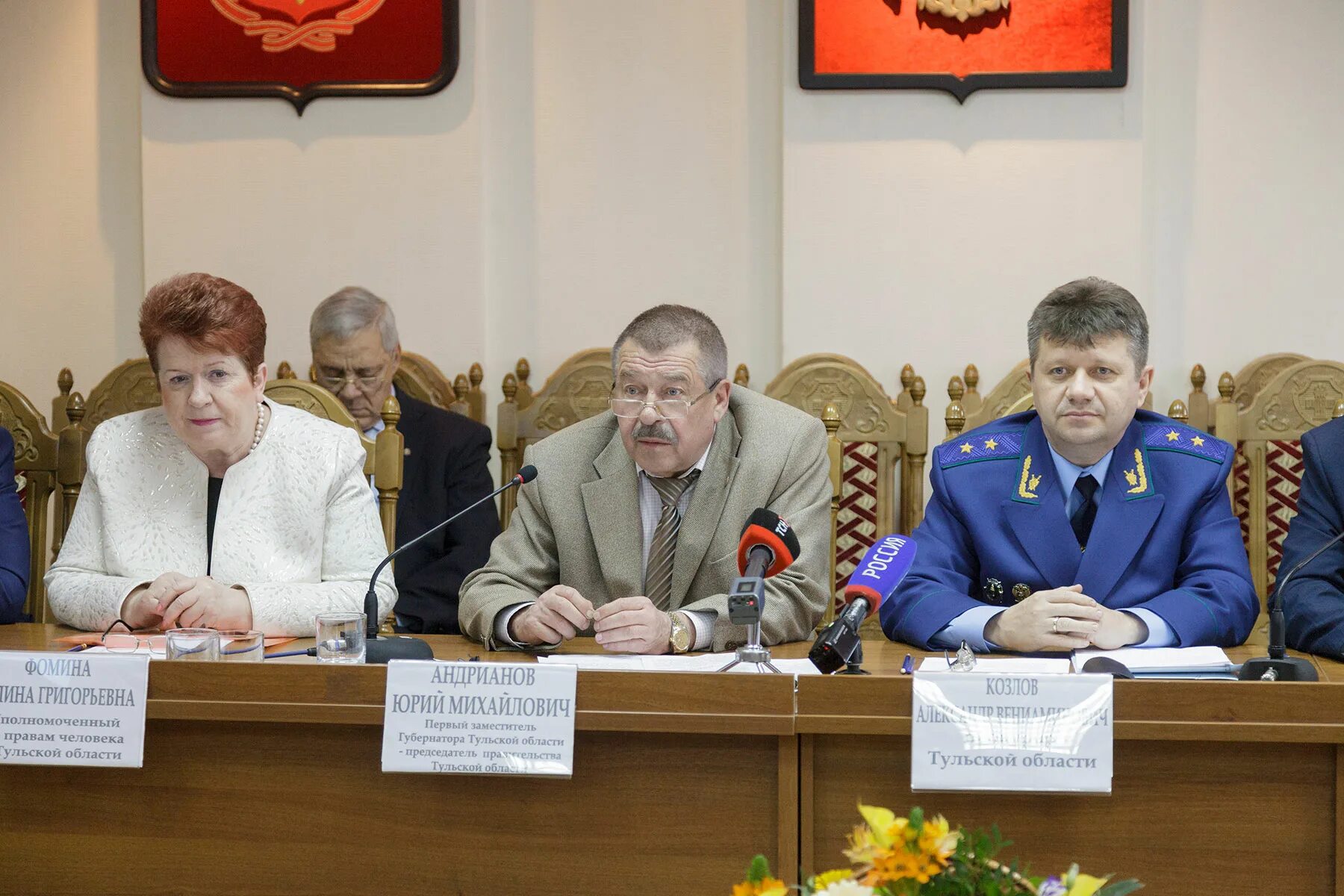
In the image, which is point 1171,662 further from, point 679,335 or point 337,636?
point 337,636

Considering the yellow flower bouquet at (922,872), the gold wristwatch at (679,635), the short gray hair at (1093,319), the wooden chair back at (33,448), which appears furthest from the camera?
the wooden chair back at (33,448)

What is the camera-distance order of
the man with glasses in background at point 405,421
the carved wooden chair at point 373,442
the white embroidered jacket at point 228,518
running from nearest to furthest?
the white embroidered jacket at point 228,518
the carved wooden chair at point 373,442
the man with glasses in background at point 405,421

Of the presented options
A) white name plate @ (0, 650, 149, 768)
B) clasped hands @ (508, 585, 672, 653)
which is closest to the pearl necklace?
clasped hands @ (508, 585, 672, 653)

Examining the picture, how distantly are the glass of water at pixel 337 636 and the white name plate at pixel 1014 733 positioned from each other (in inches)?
30.8

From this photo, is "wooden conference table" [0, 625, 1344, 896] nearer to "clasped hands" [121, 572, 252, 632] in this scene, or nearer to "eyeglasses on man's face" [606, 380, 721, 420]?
"clasped hands" [121, 572, 252, 632]

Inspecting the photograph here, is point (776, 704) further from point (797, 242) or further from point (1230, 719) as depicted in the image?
point (797, 242)

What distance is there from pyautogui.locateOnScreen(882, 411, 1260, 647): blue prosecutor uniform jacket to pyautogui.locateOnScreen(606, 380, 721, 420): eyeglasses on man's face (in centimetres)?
48

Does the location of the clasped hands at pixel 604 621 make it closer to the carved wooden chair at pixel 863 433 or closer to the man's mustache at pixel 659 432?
the man's mustache at pixel 659 432

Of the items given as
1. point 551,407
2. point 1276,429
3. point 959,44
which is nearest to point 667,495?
point 551,407

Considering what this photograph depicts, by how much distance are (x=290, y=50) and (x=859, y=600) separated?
3485 mm

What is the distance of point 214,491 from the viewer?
8.13ft

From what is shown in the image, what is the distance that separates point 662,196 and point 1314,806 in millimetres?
3384

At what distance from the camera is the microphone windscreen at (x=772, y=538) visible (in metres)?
1.79

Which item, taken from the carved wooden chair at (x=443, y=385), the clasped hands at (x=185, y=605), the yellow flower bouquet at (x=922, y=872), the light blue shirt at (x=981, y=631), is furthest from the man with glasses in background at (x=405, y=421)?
the yellow flower bouquet at (x=922, y=872)
